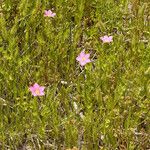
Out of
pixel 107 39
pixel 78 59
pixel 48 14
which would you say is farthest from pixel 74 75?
pixel 48 14

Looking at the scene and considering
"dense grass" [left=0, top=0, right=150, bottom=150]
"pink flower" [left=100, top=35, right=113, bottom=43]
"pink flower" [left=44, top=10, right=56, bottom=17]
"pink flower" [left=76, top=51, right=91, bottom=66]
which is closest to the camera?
"dense grass" [left=0, top=0, right=150, bottom=150]

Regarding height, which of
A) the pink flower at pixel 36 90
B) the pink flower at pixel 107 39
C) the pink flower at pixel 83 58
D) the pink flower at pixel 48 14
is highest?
the pink flower at pixel 48 14

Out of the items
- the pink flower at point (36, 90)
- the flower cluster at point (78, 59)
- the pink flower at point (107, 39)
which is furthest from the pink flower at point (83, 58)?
the pink flower at point (36, 90)

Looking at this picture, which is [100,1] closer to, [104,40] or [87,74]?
[104,40]

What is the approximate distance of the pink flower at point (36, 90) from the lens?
284cm

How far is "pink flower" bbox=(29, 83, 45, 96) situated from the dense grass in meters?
0.06

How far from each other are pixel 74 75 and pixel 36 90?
1.47 ft

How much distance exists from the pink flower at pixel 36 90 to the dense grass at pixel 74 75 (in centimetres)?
6

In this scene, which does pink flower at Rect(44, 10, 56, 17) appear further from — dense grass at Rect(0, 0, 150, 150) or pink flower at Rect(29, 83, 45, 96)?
pink flower at Rect(29, 83, 45, 96)

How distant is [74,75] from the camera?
3.24 m

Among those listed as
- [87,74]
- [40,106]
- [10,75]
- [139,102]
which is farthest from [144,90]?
[10,75]

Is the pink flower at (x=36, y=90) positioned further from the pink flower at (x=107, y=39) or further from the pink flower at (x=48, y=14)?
the pink flower at (x=48, y=14)

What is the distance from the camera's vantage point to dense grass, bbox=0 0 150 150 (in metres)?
2.77

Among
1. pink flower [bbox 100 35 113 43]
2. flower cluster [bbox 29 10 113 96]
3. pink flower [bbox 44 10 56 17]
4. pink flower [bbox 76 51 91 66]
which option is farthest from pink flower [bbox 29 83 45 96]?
pink flower [bbox 44 10 56 17]
